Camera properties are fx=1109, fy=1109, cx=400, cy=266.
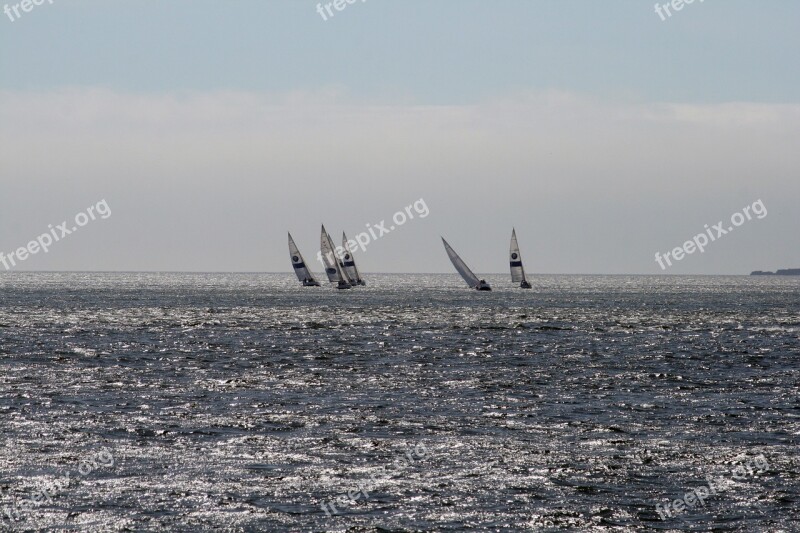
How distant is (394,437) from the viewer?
30953 millimetres

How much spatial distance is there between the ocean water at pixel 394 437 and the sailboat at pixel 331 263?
102m

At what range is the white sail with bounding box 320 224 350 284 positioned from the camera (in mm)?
167925

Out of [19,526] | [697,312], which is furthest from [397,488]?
[697,312]

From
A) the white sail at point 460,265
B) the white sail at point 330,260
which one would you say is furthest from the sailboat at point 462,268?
the white sail at point 330,260

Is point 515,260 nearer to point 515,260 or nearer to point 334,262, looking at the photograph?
point 515,260

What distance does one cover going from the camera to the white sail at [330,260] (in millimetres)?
167925

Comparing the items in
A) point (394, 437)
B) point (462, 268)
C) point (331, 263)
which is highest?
Answer: point (331, 263)

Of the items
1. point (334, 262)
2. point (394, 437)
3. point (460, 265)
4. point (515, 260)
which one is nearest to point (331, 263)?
point (334, 262)

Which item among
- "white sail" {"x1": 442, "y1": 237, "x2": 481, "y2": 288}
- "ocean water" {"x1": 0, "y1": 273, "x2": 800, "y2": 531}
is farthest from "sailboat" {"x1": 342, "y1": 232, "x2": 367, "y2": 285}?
"ocean water" {"x1": 0, "y1": 273, "x2": 800, "y2": 531}

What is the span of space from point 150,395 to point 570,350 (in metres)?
31.6

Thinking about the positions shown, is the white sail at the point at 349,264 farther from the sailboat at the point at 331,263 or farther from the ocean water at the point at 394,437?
the ocean water at the point at 394,437

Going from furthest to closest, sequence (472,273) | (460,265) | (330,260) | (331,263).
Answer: (472,273)
(331,263)
(330,260)
(460,265)

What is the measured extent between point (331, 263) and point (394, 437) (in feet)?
483

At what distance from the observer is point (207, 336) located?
75875mm
